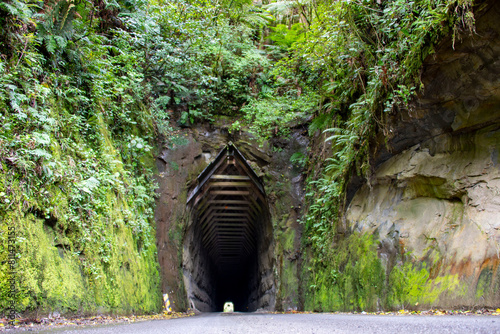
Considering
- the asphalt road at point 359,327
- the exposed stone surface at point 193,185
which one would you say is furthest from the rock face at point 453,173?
the exposed stone surface at point 193,185

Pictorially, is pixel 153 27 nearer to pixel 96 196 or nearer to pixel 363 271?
pixel 96 196

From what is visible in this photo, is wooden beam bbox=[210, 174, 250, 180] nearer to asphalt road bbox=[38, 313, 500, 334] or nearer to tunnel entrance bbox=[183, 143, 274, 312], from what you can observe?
tunnel entrance bbox=[183, 143, 274, 312]

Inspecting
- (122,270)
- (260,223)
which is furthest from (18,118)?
(260,223)

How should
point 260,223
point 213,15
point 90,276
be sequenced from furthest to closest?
point 260,223
point 213,15
point 90,276

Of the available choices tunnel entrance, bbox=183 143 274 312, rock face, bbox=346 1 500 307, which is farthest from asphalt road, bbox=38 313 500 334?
tunnel entrance, bbox=183 143 274 312

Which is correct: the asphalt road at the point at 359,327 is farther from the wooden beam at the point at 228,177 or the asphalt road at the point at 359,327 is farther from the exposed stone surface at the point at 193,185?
the wooden beam at the point at 228,177

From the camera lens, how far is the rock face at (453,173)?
15.1 feet

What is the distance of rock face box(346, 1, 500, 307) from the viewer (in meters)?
4.62

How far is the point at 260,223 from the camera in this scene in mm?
14641

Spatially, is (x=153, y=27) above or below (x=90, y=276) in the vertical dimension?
above

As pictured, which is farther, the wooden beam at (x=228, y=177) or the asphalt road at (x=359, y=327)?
the wooden beam at (x=228, y=177)

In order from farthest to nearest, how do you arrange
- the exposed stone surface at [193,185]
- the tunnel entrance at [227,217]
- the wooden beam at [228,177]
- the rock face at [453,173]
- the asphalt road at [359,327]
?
the wooden beam at [228,177] → the tunnel entrance at [227,217] → the exposed stone surface at [193,185] → the rock face at [453,173] → the asphalt road at [359,327]

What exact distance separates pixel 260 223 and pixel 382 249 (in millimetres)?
8535

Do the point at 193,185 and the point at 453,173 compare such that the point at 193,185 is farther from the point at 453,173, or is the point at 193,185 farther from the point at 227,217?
the point at 453,173
